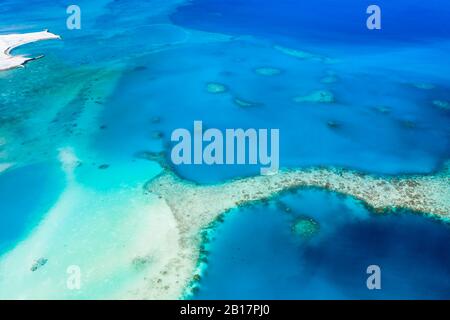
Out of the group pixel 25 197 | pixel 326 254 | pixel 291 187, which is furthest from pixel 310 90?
pixel 25 197

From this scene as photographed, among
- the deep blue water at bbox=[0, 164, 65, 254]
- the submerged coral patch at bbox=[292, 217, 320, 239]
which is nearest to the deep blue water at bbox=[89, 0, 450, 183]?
the deep blue water at bbox=[0, 164, 65, 254]

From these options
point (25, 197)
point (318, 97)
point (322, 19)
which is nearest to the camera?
point (25, 197)

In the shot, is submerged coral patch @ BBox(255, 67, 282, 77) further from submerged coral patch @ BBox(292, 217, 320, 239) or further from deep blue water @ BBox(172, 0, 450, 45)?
submerged coral patch @ BBox(292, 217, 320, 239)

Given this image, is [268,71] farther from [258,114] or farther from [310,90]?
[258,114]

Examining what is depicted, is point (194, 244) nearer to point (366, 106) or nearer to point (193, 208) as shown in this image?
point (193, 208)

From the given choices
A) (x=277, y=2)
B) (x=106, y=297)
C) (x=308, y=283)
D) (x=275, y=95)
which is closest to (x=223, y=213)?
(x=308, y=283)

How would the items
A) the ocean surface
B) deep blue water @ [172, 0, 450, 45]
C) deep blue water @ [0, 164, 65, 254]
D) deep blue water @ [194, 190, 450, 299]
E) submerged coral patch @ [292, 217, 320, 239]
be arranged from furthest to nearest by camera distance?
deep blue water @ [172, 0, 450, 45] < deep blue water @ [0, 164, 65, 254] < submerged coral patch @ [292, 217, 320, 239] < the ocean surface < deep blue water @ [194, 190, 450, 299]
